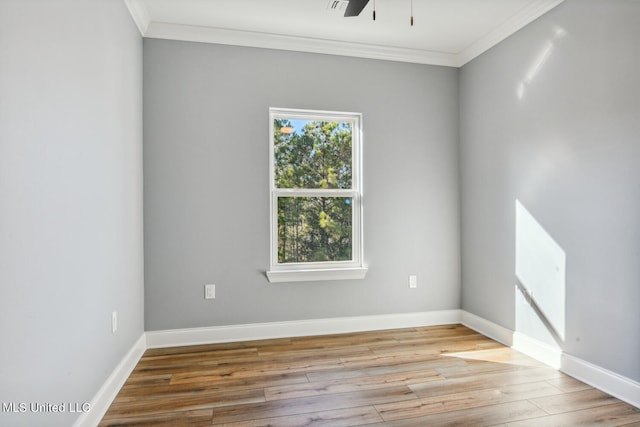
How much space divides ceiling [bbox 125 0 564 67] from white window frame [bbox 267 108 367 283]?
58 cm

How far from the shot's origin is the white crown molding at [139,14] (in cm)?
264

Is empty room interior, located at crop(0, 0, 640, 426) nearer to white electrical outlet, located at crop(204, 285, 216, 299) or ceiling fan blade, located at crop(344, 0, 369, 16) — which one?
white electrical outlet, located at crop(204, 285, 216, 299)

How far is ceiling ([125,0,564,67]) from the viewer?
109 inches

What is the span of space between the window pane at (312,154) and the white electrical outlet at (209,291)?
106cm

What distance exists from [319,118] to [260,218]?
3.56 ft

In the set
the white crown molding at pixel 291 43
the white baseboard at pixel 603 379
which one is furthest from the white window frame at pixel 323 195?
the white baseboard at pixel 603 379

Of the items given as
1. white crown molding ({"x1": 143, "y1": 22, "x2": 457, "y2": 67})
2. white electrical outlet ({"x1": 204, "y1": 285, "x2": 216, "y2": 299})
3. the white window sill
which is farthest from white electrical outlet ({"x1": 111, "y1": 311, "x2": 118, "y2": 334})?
white crown molding ({"x1": 143, "y1": 22, "x2": 457, "y2": 67})

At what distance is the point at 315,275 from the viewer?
3369mm

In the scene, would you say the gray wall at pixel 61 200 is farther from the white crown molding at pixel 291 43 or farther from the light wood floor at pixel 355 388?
the white crown molding at pixel 291 43

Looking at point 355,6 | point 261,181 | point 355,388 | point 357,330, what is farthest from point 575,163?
point 261,181

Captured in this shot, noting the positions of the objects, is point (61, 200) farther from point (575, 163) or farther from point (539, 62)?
point (539, 62)

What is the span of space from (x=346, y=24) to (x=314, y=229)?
1.78 m

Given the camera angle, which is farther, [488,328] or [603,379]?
[488,328]

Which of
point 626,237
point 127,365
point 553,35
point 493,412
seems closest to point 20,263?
point 127,365
